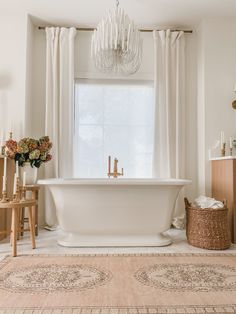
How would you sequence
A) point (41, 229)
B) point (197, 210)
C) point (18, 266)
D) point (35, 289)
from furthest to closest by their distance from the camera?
point (41, 229), point (197, 210), point (18, 266), point (35, 289)

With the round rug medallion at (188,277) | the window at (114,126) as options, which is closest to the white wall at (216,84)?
the window at (114,126)

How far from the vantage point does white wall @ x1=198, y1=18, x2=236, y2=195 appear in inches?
162

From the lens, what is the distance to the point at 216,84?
4.17 m

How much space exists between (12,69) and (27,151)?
4.04ft

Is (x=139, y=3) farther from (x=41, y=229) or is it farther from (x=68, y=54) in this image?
(x=41, y=229)

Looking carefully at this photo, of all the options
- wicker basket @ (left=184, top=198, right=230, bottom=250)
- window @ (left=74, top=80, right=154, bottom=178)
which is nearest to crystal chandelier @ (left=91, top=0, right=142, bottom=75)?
window @ (left=74, top=80, right=154, bottom=178)

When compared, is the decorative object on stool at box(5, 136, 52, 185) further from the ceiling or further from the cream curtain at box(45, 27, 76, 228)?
the ceiling

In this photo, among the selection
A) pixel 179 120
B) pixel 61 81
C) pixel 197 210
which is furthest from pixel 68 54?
pixel 197 210

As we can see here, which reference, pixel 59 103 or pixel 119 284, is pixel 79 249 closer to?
pixel 119 284

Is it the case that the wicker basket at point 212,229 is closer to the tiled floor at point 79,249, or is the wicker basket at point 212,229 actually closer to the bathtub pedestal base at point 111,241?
the tiled floor at point 79,249

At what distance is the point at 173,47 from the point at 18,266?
3.29 meters

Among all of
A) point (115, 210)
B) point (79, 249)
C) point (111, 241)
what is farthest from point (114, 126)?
point (79, 249)

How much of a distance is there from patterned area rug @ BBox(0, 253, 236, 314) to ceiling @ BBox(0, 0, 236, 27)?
2837 millimetres

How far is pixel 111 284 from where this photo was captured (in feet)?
7.16
